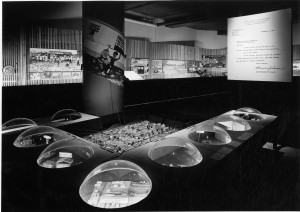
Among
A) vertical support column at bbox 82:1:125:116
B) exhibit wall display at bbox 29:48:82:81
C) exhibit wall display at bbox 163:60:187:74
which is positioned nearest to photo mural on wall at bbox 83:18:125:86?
vertical support column at bbox 82:1:125:116

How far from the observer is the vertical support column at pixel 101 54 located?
10.1 feet

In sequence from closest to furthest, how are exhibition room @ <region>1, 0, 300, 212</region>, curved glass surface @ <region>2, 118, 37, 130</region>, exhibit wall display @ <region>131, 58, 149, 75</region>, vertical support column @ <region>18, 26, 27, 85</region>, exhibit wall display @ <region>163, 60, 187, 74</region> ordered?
exhibition room @ <region>1, 0, 300, 212</region>, curved glass surface @ <region>2, 118, 37, 130</region>, vertical support column @ <region>18, 26, 27, 85</region>, exhibit wall display @ <region>131, 58, 149, 75</region>, exhibit wall display @ <region>163, 60, 187, 74</region>

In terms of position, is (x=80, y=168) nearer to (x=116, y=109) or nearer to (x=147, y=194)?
(x=147, y=194)

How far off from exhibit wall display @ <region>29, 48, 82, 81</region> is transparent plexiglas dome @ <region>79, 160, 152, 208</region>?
4.17 meters

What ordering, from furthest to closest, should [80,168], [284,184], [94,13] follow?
[94,13]
[284,184]
[80,168]

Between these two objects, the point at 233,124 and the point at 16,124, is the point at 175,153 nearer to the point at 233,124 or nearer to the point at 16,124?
the point at 233,124

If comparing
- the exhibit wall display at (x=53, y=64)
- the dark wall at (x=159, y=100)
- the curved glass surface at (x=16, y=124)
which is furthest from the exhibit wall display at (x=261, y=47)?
the exhibit wall display at (x=53, y=64)

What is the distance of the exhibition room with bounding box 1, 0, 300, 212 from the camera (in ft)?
4.26

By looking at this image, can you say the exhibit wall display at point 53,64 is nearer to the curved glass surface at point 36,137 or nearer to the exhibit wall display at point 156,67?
the exhibit wall display at point 156,67

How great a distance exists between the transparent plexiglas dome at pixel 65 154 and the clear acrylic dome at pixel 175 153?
0.46 m

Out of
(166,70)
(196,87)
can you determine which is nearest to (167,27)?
(166,70)

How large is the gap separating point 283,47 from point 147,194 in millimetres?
2881

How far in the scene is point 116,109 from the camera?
139 inches

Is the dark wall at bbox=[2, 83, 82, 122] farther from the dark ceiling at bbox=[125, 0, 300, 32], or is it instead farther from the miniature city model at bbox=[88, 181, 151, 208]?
the dark ceiling at bbox=[125, 0, 300, 32]
